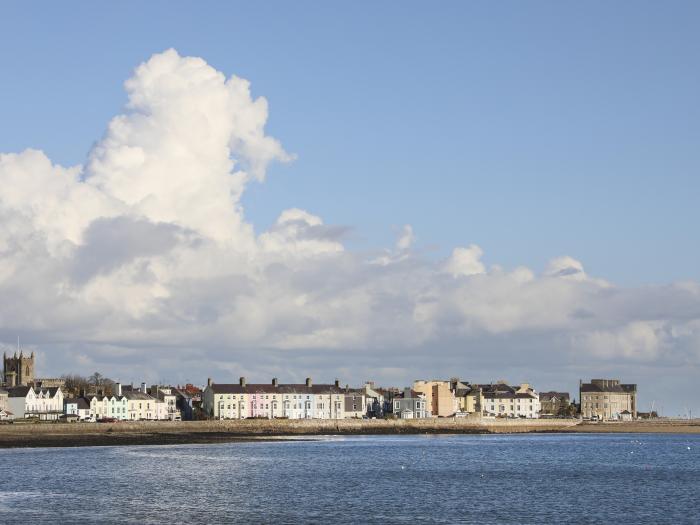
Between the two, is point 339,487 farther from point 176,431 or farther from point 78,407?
point 78,407

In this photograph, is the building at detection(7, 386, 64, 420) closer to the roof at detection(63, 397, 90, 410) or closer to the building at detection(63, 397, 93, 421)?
the building at detection(63, 397, 93, 421)

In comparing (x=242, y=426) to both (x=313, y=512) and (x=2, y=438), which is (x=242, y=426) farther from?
(x=313, y=512)

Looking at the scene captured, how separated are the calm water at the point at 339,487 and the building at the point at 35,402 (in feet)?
215

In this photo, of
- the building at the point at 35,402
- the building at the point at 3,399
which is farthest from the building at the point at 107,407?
the building at the point at 3,399

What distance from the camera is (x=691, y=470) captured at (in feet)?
338

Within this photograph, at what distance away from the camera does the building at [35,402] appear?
18600cm

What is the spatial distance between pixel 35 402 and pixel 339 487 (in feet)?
407

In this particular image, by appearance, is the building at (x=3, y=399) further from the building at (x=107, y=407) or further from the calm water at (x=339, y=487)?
the calm water at (x=339, y=487)

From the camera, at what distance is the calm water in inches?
2410

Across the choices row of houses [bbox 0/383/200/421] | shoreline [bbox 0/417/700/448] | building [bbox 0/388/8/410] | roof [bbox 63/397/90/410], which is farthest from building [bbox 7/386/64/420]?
shoreline [bbox 0/417/700/448]

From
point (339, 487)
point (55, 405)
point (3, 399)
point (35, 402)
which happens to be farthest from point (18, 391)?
point (339, 487)

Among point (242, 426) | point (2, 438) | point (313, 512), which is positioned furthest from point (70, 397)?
point (313, 512)

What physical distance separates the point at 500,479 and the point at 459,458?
28959 millimetres

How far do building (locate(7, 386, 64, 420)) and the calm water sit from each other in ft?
215
